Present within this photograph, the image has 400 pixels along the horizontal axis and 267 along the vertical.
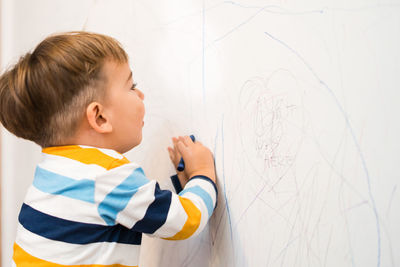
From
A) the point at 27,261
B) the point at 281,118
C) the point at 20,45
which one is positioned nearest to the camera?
the point at 281,118

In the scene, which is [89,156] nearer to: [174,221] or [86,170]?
[86,170]

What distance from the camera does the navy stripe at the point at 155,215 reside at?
44cm

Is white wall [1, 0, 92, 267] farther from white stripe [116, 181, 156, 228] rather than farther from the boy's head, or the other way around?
white stripe [116, 181, 156, 228]

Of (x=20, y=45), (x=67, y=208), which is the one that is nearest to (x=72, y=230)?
(x=67, y=208)

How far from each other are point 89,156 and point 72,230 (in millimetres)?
105

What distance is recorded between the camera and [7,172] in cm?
119

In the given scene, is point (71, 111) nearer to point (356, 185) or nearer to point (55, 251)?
point (55, 251)

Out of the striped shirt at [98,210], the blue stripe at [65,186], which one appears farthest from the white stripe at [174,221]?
the blue stripe at [65,186]

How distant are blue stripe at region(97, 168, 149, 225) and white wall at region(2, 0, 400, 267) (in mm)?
136

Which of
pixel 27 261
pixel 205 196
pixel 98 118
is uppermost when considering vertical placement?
pixel 98 118

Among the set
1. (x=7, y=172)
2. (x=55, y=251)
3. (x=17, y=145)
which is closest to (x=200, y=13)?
(x=55, y=251)

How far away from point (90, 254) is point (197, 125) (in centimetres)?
25

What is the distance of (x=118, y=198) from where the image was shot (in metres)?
0.43

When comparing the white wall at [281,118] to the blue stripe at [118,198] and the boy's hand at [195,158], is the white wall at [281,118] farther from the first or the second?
the blue stripe at [118,198]
